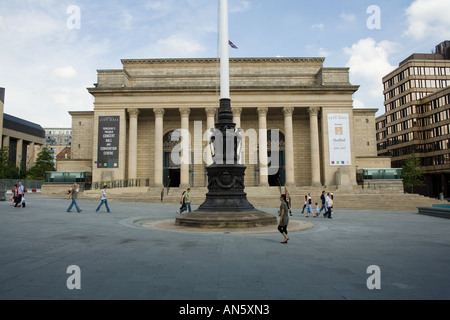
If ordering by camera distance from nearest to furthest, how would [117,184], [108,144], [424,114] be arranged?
[117,184] < [108,144] < [424,114]

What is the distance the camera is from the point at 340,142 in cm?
4084

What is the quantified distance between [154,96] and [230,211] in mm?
32604

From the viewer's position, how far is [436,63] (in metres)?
69.7

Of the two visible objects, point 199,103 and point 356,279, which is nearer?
point 356,279

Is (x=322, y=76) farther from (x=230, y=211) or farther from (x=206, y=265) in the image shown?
(x=206, y=265)

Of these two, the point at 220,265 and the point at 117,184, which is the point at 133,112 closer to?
the point at 117,184

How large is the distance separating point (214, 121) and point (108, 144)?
14.2 meters

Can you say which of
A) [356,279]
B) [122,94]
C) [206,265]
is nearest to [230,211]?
[206,265]

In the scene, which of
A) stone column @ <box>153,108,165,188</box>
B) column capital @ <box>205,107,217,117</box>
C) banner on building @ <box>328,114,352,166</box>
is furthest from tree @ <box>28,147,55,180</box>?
banner on building @ <box>328,114,352,166</box>

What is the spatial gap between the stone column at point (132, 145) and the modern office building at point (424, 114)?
56336 millimetres

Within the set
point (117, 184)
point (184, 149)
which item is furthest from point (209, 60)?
point (117, 184)

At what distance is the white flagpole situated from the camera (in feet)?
45.8

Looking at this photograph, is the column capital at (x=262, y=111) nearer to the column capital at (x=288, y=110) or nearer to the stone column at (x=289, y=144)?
the column capital at (x=288, y=110)
